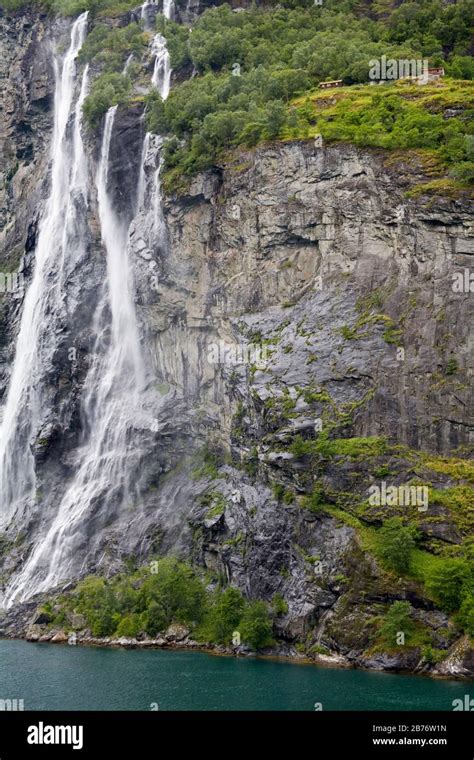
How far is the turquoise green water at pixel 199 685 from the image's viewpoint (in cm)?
4156

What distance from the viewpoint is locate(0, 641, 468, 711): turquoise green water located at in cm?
4156

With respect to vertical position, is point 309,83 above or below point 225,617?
above

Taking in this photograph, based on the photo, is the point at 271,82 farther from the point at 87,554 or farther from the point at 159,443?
the point at 87,554

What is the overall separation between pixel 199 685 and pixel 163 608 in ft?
41.5

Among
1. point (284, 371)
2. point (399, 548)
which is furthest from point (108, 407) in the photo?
point (399, 548)

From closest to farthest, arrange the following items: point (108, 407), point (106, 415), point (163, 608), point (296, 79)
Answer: point (163, 608), point (106, 415), point (108, 407), point (296, 79)

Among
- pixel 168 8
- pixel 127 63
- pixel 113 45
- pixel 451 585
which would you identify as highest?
pixel 168 8

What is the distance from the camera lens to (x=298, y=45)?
84812 millimetres

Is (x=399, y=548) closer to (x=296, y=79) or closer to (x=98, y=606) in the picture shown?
(x=98, y=606)

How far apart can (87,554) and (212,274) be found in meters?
22.8

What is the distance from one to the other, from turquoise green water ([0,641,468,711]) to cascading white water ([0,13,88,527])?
23.0 meters

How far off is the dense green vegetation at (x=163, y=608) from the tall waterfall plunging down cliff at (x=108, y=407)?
181 inches

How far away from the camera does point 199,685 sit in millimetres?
46000
